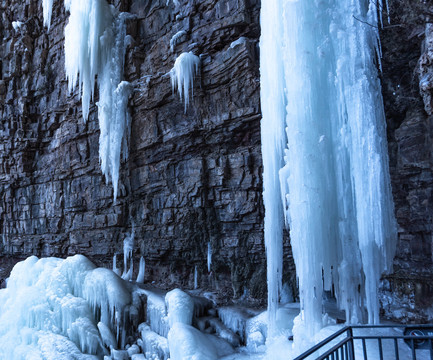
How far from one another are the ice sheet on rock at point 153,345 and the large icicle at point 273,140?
2217 millimetres

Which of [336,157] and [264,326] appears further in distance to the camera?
[264,326]

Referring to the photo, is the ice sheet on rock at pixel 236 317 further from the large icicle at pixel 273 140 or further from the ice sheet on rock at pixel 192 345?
the large icicle at pixel 273 140

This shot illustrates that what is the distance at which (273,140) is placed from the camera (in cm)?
691

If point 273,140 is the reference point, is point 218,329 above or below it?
below

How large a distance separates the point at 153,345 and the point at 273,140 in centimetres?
496

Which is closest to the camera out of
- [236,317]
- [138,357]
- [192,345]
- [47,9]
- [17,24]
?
[192,345]

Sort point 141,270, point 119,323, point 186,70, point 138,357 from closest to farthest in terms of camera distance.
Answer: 1. point 138,357
2. point 119,323
3. point 186,70
4. point 141,270

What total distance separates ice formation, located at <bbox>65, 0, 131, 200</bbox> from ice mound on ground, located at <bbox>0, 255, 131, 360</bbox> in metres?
3.73

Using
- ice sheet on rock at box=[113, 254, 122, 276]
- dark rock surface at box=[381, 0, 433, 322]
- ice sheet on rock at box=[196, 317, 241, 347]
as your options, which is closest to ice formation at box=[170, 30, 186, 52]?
dark rock surface at box=[381, 0, 433, 322]

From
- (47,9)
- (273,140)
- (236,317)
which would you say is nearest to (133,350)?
(236,317)

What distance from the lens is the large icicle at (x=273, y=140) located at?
6691 millimetres

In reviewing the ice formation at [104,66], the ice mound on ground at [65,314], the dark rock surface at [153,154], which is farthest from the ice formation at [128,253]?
the ice mound on ground at [65,314]

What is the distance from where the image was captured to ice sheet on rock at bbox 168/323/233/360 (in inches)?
258

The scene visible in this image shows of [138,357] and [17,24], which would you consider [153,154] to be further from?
[17,24]
